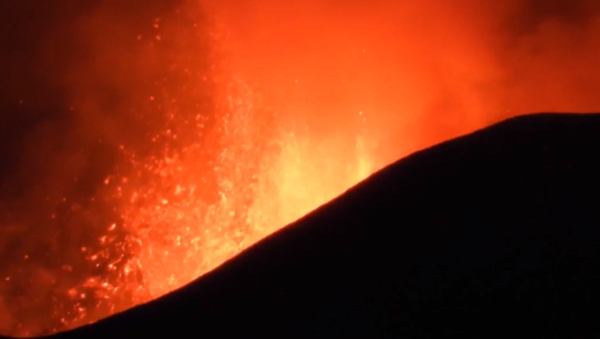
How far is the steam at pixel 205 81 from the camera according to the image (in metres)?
5.96

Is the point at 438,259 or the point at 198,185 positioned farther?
the point at 198,185

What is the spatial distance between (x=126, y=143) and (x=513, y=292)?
17.1 ft

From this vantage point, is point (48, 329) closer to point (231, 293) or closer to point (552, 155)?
point (231, 293)

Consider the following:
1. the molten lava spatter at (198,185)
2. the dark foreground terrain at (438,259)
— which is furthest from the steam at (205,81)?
the dark foreground terrain at (438,259)

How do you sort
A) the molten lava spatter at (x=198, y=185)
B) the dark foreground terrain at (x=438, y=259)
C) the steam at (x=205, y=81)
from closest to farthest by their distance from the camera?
the dark foreground terrain at (x=438, y=259) < the steam at (x=205, y=81) < the molten lava spatter at (x=198, y=185)

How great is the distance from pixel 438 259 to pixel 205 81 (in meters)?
5.39

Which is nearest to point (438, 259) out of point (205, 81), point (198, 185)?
point (198, 185)

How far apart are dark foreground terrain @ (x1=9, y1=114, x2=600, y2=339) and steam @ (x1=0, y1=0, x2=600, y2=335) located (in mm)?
4381

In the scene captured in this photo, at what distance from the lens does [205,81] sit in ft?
22.4

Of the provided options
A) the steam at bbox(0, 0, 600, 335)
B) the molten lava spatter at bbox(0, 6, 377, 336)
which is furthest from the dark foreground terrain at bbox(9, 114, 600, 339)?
the steam at bbox(0, 0, 600, 335)

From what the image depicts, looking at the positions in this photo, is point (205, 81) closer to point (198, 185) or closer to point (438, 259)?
point (198, 185)

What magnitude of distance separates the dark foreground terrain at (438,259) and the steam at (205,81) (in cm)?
438

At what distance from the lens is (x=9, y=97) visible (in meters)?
6.04

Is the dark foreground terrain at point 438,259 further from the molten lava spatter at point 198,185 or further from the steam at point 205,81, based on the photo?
the steam at point 205,81
